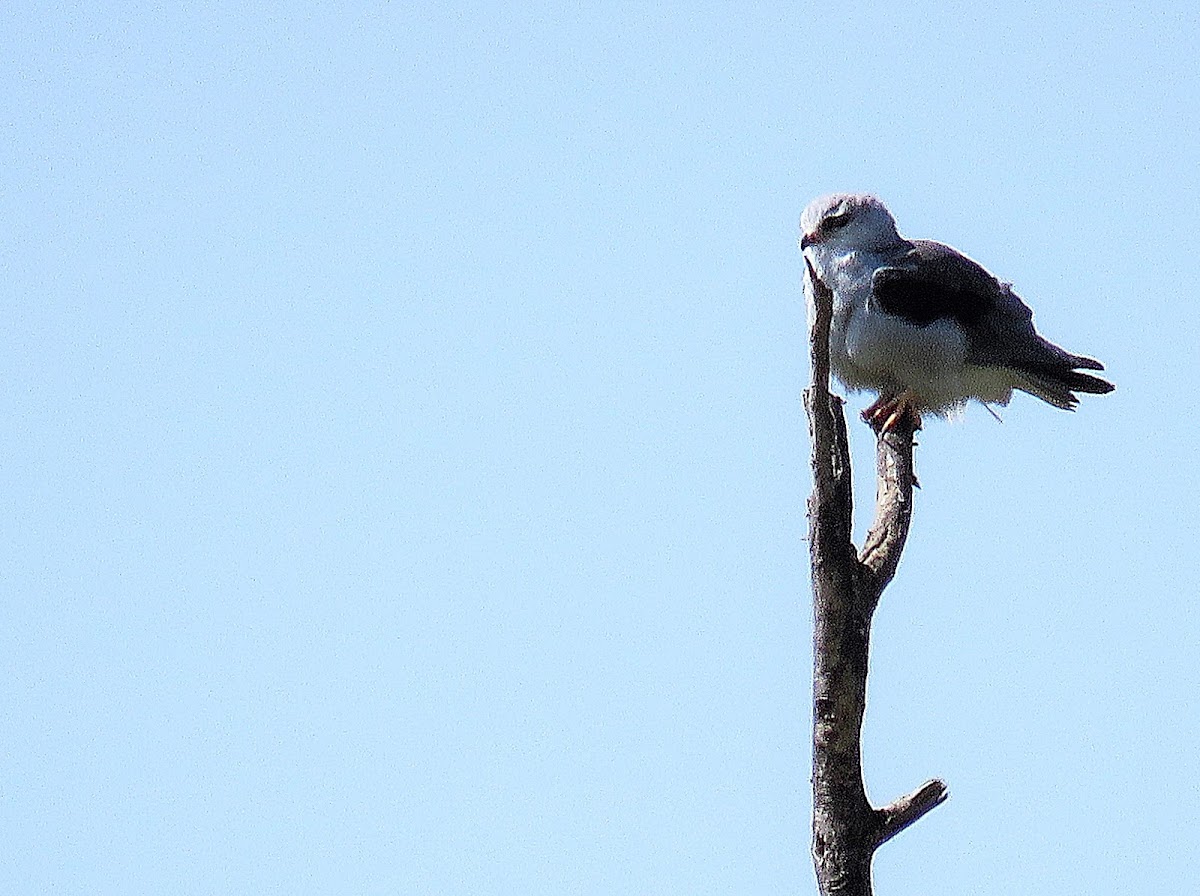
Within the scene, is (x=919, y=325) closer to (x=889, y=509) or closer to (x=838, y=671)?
(x=889, y=509)

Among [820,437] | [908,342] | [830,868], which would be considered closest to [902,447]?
[908,342]

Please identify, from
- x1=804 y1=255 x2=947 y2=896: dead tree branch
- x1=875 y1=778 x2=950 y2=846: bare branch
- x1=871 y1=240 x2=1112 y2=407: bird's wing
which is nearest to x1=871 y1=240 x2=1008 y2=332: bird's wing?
x1=871 y1=240 x2=1112 y2=407: bird's wing

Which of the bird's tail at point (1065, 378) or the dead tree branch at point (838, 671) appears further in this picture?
the bird's tail at point (1065, 378)

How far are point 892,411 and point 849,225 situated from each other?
1662 mm

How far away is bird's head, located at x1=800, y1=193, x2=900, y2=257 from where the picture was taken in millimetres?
11469

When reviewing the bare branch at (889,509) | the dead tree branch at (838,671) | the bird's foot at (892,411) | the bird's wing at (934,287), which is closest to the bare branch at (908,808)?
the dead tree branch at (838,671)

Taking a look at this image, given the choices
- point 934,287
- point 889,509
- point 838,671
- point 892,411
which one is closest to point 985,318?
point 934,287

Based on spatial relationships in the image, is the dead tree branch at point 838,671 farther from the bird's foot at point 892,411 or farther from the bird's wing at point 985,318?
the bird's wing at point 985,318

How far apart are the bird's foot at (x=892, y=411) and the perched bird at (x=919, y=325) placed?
1 cm

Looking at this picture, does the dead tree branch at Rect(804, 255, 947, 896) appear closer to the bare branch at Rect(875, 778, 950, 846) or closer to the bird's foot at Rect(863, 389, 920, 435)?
the bare branch at Rect(875, 778, 950, 846)

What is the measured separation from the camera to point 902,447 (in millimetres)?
9430

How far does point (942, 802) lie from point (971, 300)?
4.67 meters

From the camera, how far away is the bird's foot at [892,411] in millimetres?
10172

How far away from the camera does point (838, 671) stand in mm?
7344
